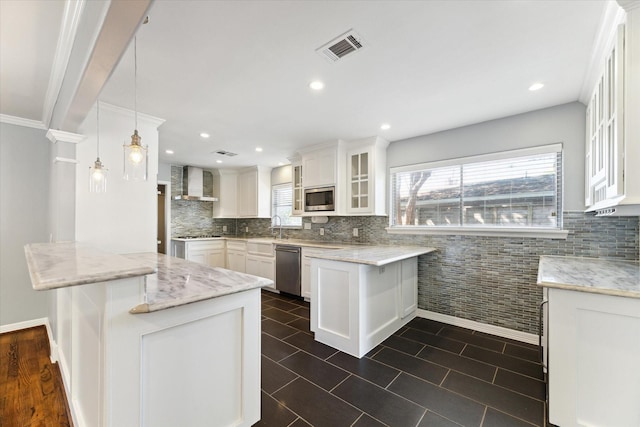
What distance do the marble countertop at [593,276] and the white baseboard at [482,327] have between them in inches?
36.4

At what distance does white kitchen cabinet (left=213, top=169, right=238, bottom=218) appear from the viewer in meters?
6.27

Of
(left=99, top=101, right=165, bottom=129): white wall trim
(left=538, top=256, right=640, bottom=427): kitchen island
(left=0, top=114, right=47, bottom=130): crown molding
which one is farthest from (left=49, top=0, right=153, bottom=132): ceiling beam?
(left=538, top=256, right=640, bottom=427): kitchen island

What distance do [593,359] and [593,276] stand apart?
21.7 inches

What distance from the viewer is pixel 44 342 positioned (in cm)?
288

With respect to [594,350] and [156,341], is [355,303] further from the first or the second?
[156,341]

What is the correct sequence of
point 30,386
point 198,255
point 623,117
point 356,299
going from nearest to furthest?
point 623,117 < point 30,386 < point 356,299 < point 198,255

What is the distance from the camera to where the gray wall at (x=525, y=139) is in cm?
267

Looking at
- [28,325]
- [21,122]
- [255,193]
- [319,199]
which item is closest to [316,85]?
[319,199]

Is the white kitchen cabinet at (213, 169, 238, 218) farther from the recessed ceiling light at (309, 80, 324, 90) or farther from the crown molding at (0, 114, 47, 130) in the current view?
the recessed ceiling light at (309, 80, 324, 90)

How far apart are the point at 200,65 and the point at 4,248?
3.23m

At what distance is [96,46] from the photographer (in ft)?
4.19

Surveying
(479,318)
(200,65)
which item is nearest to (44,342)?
(200,65)

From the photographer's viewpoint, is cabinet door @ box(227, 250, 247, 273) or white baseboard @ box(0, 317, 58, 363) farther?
cabinet door @ box(227, 250, 247, 273)

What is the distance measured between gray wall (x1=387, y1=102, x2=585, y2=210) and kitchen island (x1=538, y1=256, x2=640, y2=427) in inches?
53.0
